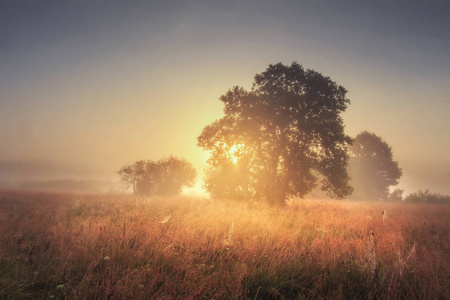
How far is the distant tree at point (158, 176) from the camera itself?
38.0 metres

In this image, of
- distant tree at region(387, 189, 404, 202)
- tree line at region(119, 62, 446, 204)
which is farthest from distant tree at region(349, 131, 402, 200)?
tree line at region(119, 62, 446, 204)

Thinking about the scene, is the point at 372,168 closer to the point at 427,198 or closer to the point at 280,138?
the point at 427,198

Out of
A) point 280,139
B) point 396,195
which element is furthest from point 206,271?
point 396,195

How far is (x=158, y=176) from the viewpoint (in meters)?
39.0

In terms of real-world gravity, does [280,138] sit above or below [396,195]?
above

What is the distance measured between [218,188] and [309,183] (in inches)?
279

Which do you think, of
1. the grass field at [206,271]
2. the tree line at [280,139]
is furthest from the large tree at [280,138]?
the grass field at [206,271]

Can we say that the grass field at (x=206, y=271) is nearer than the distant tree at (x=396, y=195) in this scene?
Yes

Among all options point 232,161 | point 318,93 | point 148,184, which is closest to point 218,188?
point 232,161

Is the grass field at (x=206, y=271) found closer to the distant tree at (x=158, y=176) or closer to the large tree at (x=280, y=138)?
the large tree at (x=280, y=138)

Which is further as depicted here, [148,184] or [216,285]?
[148,184]

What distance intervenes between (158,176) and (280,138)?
1167 inches

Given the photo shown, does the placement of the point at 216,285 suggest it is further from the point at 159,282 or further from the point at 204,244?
the point at 204,244

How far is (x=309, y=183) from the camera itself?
1564 cm
